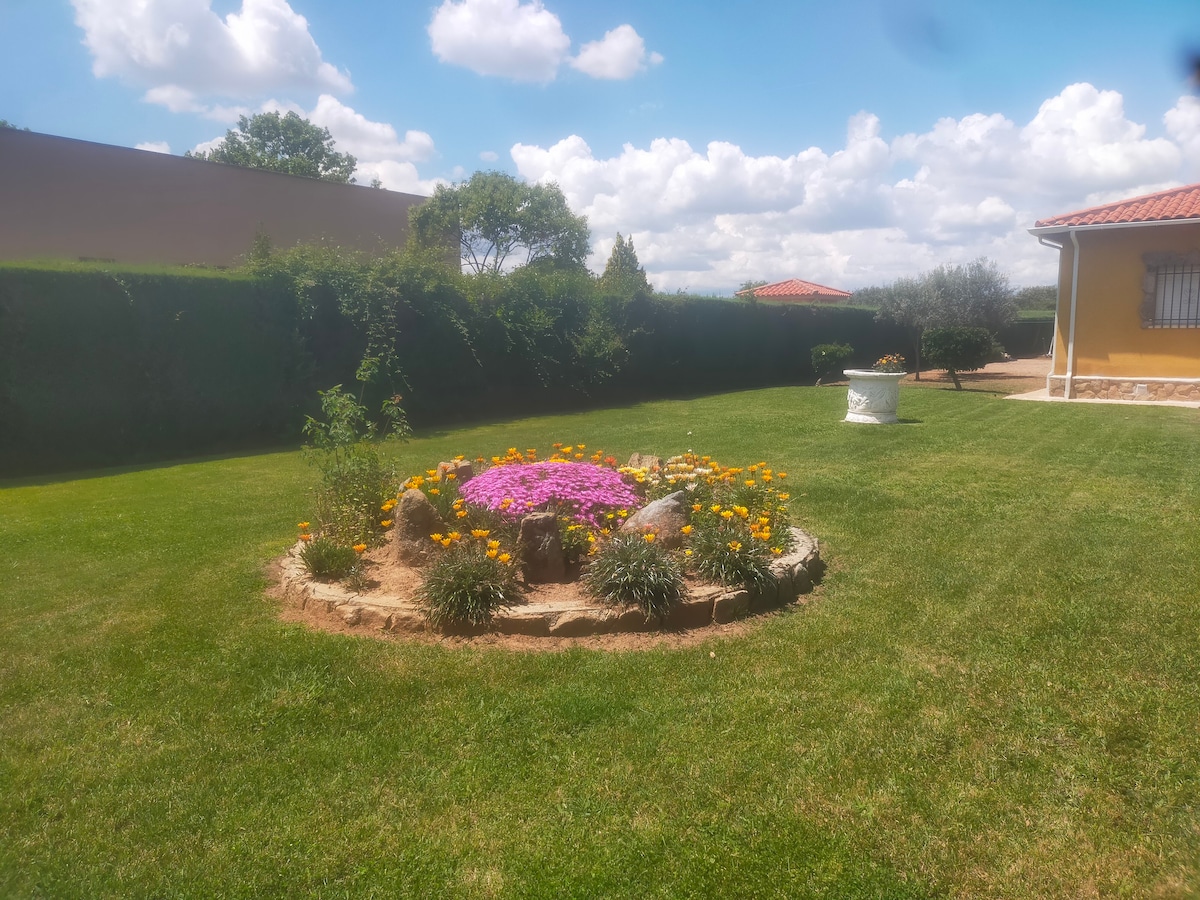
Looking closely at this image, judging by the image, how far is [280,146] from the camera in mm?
45688

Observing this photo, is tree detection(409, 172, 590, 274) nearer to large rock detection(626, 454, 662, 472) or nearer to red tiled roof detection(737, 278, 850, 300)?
red tiled roof detection(737, 278, 850, 300)

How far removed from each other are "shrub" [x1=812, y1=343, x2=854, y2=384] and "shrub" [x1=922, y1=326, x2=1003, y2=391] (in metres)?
3.78

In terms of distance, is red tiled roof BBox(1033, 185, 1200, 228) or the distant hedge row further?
red tiled roof BBox(1033, 185, 1200, 228)

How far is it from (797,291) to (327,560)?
40107 millimetres

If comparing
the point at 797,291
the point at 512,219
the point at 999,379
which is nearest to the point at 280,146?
the point at 512,219

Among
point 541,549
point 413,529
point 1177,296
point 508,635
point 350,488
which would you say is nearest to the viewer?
point 508,635

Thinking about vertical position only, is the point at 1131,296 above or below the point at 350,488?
above

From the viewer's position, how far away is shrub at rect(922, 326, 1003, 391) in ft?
57.9

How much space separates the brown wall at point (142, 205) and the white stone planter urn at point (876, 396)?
35.1ft

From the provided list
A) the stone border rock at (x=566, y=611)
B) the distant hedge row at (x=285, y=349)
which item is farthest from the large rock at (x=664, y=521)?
the distant hedge row at (x=285, y=349)

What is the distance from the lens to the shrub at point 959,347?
695 inches

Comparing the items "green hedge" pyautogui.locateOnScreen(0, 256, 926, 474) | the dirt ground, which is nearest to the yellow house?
the dirt ground

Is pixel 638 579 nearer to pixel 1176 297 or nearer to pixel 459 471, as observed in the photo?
pixel 459 471

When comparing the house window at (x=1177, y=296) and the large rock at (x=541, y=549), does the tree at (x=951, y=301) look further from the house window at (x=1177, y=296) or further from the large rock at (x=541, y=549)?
the large rock at (x=541, y=549)
